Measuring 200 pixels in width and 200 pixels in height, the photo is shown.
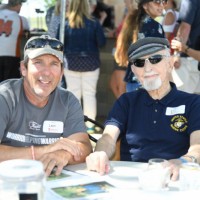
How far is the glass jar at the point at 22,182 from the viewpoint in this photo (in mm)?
1515

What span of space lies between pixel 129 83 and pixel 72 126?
171 centimetres

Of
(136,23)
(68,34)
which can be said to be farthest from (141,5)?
(68,34)

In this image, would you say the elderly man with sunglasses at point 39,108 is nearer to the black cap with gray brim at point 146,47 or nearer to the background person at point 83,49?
the black cap with gray brim at point 146,47

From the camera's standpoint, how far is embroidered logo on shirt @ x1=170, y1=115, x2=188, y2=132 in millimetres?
2600

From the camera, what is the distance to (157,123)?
2627mm

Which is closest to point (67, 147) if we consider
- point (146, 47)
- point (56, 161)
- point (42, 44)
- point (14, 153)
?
point (56, 161)

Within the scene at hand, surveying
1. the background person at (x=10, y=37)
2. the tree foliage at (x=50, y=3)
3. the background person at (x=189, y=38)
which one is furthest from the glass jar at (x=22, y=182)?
the tree foliage at (x=50, y=3)

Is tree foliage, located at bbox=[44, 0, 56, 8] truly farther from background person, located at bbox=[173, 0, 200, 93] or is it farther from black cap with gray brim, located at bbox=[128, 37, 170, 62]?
black cap with gray brim, located at bbox=[128, 37, 170, 62]

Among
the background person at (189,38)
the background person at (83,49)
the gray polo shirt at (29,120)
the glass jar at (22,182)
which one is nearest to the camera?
the glass jar at (22,182)

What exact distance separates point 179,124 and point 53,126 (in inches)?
27.1

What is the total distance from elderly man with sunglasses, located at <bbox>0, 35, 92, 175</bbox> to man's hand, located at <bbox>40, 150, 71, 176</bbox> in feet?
0.51

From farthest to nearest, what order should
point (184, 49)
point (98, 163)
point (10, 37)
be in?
point (10, 37)
point (184, 49)
point (98, 163)

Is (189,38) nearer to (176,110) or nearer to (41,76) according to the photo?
(176,110)

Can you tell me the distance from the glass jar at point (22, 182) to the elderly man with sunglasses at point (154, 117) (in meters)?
0.99
